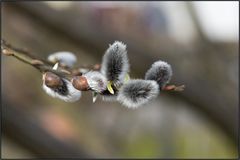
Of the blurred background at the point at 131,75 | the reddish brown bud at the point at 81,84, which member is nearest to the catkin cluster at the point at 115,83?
the reddish brown bud at the point at 81,84

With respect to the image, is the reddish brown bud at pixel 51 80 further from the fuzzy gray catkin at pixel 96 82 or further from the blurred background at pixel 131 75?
the blurred background at pixel 131 75

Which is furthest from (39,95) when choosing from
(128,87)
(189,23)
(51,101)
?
(128,87)

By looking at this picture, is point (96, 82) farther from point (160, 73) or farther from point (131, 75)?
point (131, 75)

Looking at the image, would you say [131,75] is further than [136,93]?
Yes

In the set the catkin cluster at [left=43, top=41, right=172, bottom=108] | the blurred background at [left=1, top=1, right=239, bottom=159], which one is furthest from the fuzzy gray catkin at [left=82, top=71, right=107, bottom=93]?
the blurred background at [left=1, top=1, right=239, bottom=159]

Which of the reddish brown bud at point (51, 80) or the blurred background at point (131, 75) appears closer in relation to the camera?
the reddish brown bud at point (51, 80)

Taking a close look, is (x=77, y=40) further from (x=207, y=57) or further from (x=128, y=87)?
(x=128, y=87)

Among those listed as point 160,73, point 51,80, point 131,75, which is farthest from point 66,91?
point 131,75
